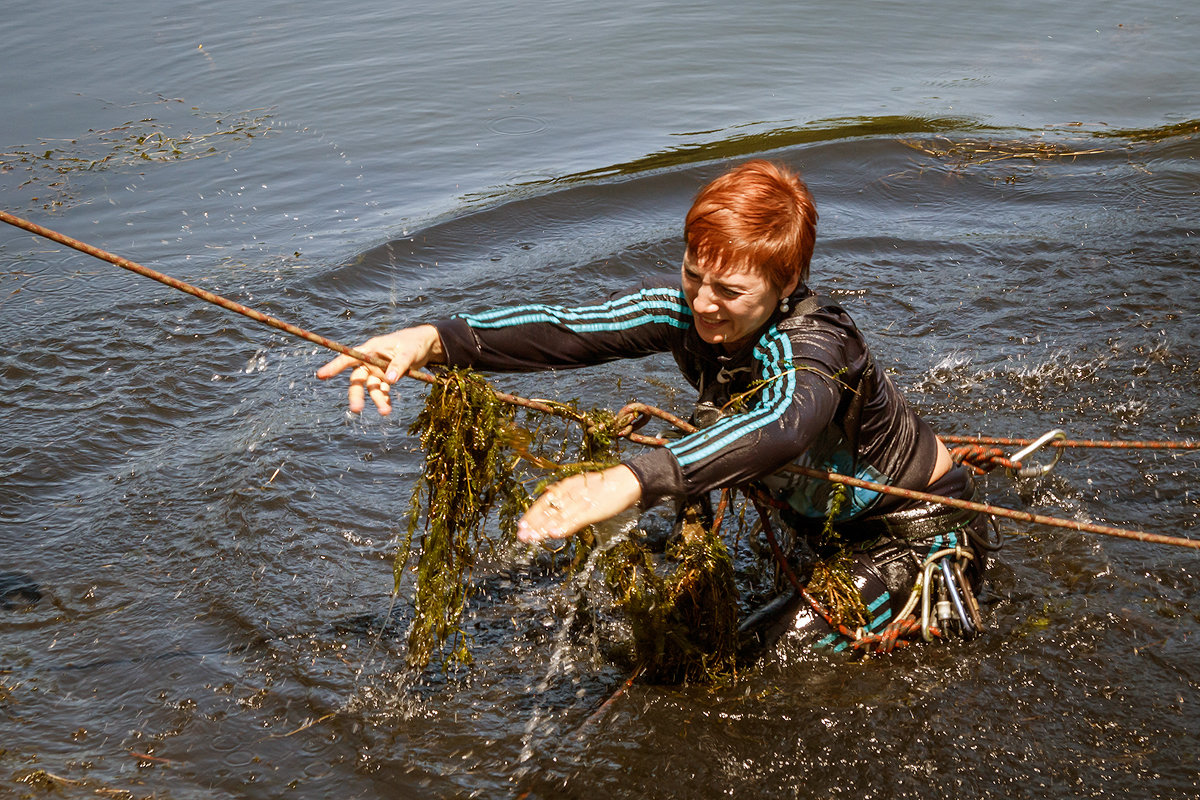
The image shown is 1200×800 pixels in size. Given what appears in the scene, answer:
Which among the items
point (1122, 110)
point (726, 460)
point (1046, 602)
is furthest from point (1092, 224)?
point (726, 460)

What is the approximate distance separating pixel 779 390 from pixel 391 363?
1.29 metres

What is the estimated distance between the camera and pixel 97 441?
6.07 meters

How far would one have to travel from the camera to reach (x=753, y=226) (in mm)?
3475

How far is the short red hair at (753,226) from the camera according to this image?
3.47 metres

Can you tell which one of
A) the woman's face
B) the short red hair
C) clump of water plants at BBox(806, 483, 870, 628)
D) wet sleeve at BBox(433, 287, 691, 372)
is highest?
the short red hair

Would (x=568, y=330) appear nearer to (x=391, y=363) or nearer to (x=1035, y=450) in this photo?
(x=391, y=363)

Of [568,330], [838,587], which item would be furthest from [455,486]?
[838,587]

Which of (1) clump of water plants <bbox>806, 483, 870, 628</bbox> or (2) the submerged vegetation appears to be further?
→ (2) the submerged vegetation

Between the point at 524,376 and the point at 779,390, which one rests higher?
the point at 779,390

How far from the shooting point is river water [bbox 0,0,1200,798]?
4.02 metres

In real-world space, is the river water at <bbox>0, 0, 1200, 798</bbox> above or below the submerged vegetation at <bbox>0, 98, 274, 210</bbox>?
below

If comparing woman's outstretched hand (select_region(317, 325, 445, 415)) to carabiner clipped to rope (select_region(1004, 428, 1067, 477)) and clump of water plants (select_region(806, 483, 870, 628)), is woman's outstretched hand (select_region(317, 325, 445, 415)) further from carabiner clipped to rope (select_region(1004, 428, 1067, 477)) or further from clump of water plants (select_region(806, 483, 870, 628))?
carabiner clipped to rope (select_region(1004, 428, 1067, 477))

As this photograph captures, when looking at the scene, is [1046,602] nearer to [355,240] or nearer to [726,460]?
[726,460]

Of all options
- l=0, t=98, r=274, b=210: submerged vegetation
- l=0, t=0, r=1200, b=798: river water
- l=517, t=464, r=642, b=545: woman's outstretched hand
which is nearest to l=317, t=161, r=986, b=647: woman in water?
l=517, t=464, r=642, b=545: woman's outstretched hand
